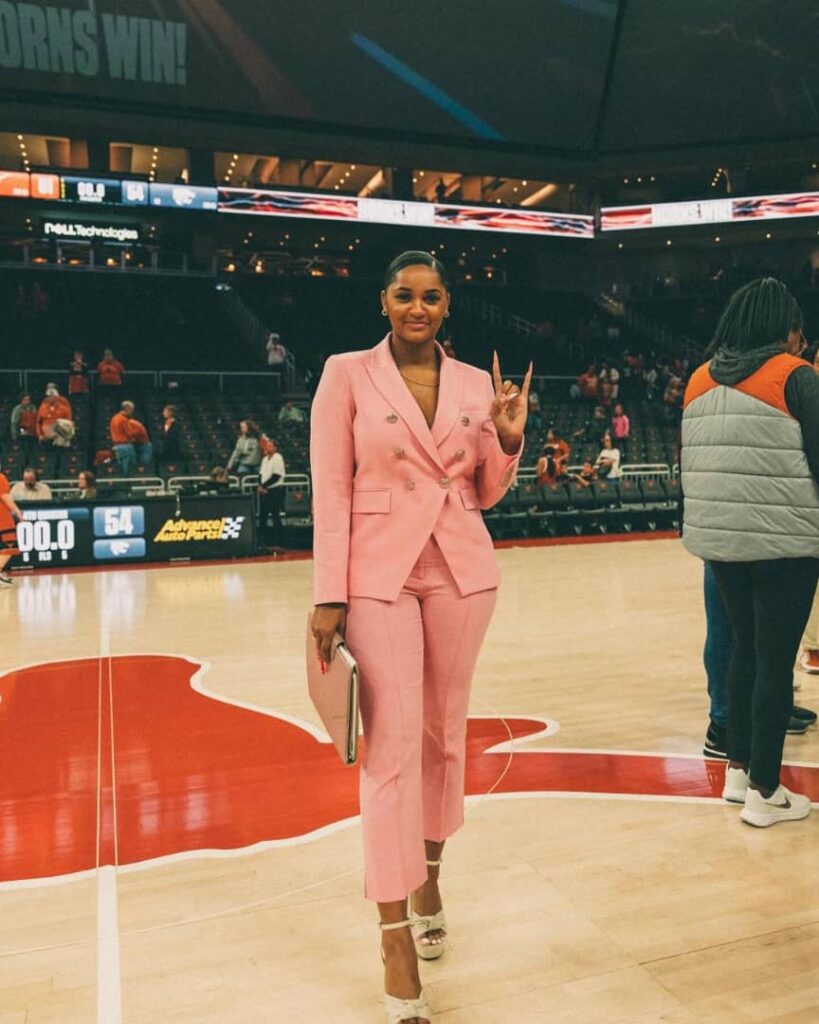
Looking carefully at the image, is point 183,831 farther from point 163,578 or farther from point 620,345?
point 620,345

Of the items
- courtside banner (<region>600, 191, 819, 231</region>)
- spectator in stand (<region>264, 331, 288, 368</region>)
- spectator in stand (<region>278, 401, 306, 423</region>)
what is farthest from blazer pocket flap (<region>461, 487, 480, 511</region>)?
courtside banner (<region>600, 191, 819, 231</region>)

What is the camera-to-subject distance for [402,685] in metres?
2.05

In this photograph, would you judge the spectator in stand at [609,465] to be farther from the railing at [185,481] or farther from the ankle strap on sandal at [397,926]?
the ankle strap on sandal at [397,926]

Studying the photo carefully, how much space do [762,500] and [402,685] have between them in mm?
1554

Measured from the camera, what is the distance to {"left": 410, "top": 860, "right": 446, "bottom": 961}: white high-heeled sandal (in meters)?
2.31

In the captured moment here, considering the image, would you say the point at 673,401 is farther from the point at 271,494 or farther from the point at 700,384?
the point at 700,384

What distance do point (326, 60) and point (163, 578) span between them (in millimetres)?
15278

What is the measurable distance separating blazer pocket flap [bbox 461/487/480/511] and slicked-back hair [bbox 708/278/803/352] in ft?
4.41

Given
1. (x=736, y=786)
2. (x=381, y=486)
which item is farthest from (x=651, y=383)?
(x=381, y=486)

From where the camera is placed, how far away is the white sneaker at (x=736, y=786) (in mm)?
3309

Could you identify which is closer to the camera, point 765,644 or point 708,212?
point 765,644

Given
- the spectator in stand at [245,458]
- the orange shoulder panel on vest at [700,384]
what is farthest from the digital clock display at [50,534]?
the orange shoulder panel on vest at [700,384]

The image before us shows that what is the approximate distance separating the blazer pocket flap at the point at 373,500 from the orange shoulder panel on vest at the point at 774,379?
1.53m

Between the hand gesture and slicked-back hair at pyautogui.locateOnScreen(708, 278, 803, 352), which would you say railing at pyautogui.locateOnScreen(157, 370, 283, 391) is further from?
the hand gesture
